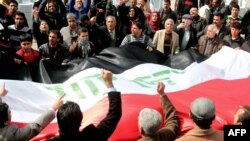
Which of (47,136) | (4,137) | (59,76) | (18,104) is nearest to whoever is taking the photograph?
(4,137)

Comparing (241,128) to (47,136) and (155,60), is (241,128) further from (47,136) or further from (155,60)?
(155,60)

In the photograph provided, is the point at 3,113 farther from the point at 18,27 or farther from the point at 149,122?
the point at 18,27

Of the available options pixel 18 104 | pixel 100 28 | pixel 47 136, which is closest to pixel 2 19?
pixel 100 28

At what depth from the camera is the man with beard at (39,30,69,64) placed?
6.88 m

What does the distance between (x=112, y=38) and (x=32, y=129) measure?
172 inches

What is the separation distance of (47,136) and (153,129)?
3.99 feet

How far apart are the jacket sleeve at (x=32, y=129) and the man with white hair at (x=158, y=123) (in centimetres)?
67

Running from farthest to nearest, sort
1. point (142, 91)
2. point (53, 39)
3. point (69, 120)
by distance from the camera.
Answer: point (53, 39), point (142, 91), point (69, 120)

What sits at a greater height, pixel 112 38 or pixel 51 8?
pixel 51 8

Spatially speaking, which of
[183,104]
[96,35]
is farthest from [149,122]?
[96,35]

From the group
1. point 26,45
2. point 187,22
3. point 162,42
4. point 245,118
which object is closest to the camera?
point 245,118

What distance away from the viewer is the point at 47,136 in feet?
15.3

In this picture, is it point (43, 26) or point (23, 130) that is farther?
point (43, 26)

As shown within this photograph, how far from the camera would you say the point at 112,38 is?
26.8 feet
